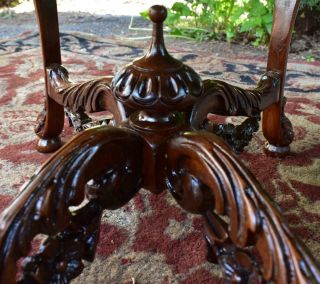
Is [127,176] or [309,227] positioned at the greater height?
[127,176]

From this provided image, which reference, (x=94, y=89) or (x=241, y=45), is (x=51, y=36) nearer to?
(x=94, y=89)

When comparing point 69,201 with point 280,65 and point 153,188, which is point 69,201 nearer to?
point 153,188

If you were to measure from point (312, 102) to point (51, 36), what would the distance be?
28.9 inches

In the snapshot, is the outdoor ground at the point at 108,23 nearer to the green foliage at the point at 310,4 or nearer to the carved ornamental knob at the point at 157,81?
the green foliage at the point at 310,4

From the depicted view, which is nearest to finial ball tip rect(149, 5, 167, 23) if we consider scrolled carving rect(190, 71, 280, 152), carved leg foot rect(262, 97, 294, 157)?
scrolled carving rect(190, 71, 280, 152)

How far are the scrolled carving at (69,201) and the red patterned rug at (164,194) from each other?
0.15 meters

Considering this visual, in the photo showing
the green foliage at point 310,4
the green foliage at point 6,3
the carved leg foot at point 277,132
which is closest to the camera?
the carved leg foot at point 277,132

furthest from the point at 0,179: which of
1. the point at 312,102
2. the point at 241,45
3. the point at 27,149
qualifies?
the point at 241,45

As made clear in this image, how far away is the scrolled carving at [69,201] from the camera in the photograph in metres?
0.42

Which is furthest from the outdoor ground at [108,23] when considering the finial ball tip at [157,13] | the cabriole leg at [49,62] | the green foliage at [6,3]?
the finial ball tip at [157,13]

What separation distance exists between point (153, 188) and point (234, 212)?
0.52ft

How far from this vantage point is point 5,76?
145 cm

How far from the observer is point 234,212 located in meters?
0.43

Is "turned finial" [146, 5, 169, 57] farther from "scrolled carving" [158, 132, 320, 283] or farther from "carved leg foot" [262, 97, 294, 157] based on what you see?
"carved leg foot" [262, 97, 294, 157]
